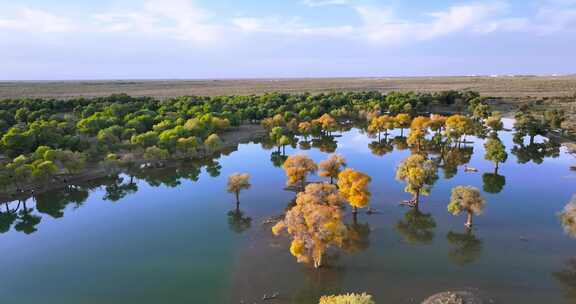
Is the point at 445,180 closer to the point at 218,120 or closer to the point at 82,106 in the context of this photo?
the point at 218,120

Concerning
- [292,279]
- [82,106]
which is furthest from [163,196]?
[82,106]

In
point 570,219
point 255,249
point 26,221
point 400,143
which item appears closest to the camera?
point 570,219

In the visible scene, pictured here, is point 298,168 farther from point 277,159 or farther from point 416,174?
point 277,159

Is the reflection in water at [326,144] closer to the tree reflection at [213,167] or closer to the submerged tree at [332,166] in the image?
the tree reflection at [213,167]

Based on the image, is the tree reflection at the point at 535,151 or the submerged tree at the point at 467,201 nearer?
the submerged tree at the point at 467,201

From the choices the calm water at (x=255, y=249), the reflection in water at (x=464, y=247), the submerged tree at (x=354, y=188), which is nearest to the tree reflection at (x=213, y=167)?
the calm water at (x=255, y=249)

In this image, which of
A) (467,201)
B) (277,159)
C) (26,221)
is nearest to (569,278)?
(467,201)
